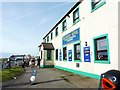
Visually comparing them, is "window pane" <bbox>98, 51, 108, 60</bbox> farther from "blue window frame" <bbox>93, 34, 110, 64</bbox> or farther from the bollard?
the bollard

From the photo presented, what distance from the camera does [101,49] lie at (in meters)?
12.0

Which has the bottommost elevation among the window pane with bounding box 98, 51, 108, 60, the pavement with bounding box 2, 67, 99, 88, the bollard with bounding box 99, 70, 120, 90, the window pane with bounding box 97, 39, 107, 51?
the pavement with bounding box 2, 67, 99, 88

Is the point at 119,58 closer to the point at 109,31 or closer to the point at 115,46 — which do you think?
the point at 115,46

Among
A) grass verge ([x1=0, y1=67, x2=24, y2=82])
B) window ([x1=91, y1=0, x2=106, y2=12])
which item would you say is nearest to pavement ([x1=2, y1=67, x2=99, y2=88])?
grass verge ([x1=0, y1=67, x2=24, y2=82])

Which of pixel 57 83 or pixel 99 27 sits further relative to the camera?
pixel 99 27

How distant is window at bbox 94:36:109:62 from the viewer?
11377mm

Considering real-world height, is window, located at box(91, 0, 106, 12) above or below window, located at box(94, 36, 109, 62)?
above

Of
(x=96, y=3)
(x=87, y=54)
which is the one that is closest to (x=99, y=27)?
(x=96, y=3)

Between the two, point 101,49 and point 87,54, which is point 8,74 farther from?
point 101,49

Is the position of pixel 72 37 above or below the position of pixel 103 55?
above

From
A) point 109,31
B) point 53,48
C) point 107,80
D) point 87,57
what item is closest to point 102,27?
point 109,31

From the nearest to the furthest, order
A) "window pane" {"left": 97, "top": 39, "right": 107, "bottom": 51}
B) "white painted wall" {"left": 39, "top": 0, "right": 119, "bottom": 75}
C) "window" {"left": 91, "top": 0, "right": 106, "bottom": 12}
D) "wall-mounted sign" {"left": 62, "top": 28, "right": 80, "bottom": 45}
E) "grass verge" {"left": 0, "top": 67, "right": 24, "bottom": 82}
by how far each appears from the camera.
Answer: "white painted wall" {"left": 39, "top": 0, "right": 119, "bottom": 75} < "window pane" {"left": 97, "top": 39, "right": 107, "bottom": 51} < "window" {"left": 91, "top": 0, "right": 106, "bottom": 12} < "grass verge" {"left": 0, "top": 67, "right": 24, "bottom": 82} < "wall-mounted sign" {"left": 62, "top": 28, "right": 80, "bottom": 45}

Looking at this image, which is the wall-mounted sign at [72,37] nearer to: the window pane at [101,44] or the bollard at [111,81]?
the window pane at [101,44]

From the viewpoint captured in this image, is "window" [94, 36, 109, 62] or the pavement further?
"window" [94, 36, 109, 62]
